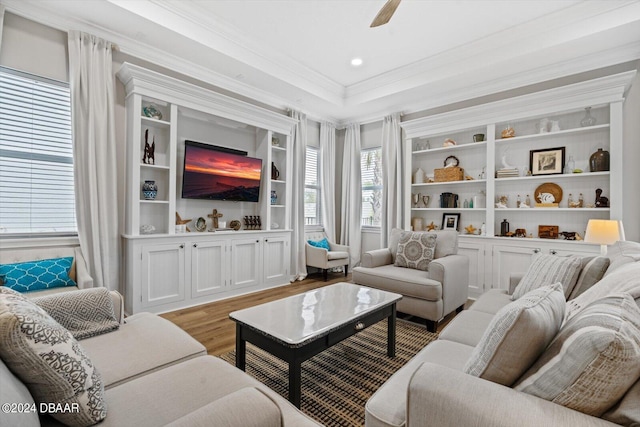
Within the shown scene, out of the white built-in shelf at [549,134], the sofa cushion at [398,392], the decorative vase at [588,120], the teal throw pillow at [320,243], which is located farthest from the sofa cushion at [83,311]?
the decorative vase at [588,120]

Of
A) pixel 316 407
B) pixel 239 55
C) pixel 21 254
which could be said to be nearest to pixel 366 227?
pixel 239 55

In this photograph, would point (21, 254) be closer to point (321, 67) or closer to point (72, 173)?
point (72, 173)

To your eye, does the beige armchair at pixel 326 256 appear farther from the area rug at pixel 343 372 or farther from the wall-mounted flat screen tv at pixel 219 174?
the area rug at pixel 343 372

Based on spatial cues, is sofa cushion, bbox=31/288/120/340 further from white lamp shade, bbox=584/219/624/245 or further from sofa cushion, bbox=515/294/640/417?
white lamp shade, bbox=584/219/624/245

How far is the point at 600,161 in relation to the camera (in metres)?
3.38

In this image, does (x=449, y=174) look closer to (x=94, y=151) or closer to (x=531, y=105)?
(x=531, y=105)

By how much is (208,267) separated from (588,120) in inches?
188

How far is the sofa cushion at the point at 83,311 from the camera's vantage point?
154cm

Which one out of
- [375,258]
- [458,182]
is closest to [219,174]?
[375,258]

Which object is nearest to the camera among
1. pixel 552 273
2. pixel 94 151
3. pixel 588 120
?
pixel 552 273

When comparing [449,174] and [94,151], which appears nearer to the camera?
[94,151]

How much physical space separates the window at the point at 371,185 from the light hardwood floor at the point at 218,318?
177cm

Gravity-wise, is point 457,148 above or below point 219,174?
above

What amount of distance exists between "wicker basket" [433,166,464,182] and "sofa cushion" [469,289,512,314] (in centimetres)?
218
